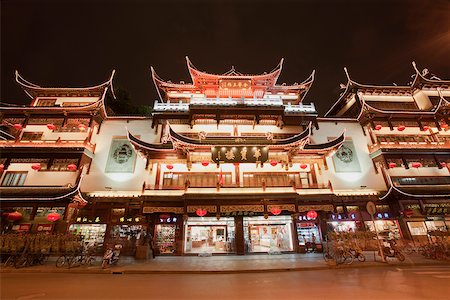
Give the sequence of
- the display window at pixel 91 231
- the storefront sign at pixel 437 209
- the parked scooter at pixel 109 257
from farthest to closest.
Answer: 1. the storefront sign at pixel 437 209
2. the display window at pixel 91 231
3. the parked scooter at pixel 109 257

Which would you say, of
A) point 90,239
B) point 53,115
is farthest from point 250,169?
point 53,115

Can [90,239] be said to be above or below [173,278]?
above

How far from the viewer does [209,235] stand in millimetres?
16219

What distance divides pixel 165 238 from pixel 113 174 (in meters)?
6.56

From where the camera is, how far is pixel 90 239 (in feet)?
50.9

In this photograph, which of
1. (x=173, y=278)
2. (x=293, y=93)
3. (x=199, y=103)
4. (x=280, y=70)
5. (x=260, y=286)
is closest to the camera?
(x=260, y=286)

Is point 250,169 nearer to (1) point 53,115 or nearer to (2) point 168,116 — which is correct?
(2) point 168,116

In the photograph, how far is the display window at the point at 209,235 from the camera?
15766 mm

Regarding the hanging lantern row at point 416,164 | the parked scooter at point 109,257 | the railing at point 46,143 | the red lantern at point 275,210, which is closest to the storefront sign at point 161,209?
the parked scooter at point 109,257

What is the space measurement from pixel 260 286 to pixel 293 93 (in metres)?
18.8

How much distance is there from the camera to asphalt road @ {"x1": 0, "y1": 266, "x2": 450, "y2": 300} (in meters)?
6.55

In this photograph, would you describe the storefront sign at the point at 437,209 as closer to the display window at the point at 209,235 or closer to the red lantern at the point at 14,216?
the display window at the point at 209,235

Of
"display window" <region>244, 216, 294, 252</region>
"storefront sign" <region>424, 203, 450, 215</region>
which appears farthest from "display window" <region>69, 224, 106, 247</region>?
"storefront sign" <region>424, 203, 450, 215</region>

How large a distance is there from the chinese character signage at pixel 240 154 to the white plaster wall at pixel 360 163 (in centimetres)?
536
